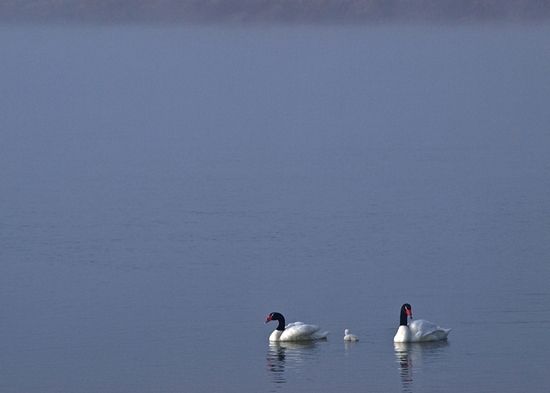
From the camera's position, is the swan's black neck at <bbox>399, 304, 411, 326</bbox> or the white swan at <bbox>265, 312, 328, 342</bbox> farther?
the swan's black neck at <bbox>399, 304, 411, 326</bbox>

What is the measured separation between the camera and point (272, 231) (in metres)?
25.7

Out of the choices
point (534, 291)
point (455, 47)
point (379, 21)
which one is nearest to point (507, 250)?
point (534, 291)

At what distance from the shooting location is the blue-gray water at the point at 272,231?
1859 cm

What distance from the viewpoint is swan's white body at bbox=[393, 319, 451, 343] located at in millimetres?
19078

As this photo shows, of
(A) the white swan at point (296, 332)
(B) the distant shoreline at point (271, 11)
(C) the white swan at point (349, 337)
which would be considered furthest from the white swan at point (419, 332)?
(B) the distant shoreline at point (271, 11)

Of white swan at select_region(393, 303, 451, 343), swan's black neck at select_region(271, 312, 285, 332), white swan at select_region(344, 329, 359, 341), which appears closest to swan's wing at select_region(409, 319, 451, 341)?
white swan at select_region(393, 303, 451, 343)

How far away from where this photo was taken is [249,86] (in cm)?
5116

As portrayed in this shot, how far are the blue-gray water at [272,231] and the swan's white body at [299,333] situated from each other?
129 millimetres

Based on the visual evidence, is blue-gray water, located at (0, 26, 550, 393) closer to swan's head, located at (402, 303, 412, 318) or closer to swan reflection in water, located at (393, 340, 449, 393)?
swan reflection in water, located at (393, 340, 449, 393)

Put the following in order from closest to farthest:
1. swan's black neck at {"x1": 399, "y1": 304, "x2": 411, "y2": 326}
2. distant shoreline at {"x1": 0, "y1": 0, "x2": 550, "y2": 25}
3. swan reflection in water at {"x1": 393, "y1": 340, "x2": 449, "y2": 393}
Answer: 1. swan reflection in water at {"x1": 393, "y1": 340, "x2": 449, "y2": 393}
2. swan's black neck at {"x1": 399, "y1": 304, "x2": 411, "y2": 326}
3. distant shoreline at {"x1": 0, "y1": 0, "x2": 550, "y2": 25}

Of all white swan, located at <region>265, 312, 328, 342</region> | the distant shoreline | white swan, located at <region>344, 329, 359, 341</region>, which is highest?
the distant shoreline

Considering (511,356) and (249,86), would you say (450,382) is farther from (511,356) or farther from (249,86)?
(249,86)

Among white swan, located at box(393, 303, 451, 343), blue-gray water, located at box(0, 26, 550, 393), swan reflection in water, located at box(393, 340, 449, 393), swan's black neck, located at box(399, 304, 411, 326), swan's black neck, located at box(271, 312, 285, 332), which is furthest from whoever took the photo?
swan's black neck, located at box(271, 312, 285, 332)

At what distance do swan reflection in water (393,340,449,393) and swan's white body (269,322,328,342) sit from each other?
0.77 m
